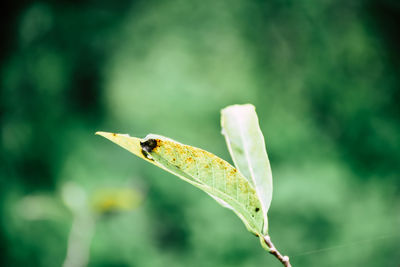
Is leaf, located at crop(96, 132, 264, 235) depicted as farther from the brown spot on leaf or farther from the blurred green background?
the blurred green background

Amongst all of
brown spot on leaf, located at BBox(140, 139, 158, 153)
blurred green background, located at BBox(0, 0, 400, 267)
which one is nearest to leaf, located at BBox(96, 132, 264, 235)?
brown spot on leaf, located at BBox(140, 139, 158, 153)

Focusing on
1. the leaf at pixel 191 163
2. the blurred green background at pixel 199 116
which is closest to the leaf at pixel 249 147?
the leaf at pixel 191 163

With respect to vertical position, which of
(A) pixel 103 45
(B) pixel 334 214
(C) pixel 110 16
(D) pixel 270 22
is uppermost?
(D) pixel 270 22

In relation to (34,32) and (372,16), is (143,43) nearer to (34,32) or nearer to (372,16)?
(34,32)

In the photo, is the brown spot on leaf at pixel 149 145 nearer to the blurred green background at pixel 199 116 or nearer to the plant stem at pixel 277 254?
the plant stem at pixel 277 254

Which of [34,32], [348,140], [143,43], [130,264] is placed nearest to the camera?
[130,264]

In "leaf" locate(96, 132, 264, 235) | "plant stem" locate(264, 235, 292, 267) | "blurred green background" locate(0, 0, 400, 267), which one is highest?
"blurred green background" locate(0, 0, 400, 267)

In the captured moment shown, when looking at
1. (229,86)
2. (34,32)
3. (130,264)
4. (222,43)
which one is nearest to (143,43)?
(222,43)

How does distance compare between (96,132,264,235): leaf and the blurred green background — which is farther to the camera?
the blurred green background

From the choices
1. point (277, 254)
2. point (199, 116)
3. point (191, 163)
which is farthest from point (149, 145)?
point (199, 116)
